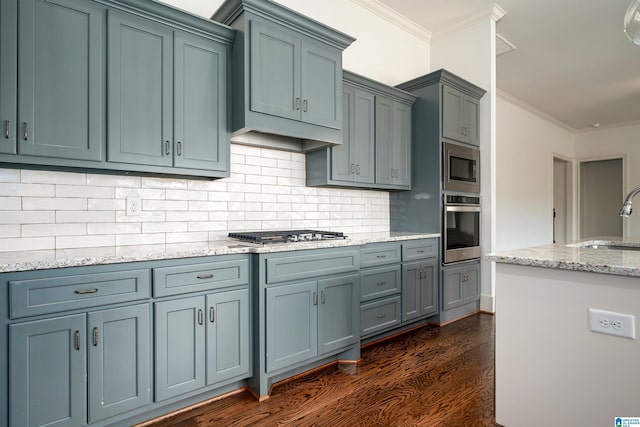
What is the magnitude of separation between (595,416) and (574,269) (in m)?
0.59

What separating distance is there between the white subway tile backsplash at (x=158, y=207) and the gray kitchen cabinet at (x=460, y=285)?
1.10 m

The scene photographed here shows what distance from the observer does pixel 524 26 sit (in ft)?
13.3

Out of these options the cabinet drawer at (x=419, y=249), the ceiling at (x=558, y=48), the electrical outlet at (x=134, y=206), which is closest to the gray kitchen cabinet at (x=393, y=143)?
the cabinet drawer at (x=419, y=249)

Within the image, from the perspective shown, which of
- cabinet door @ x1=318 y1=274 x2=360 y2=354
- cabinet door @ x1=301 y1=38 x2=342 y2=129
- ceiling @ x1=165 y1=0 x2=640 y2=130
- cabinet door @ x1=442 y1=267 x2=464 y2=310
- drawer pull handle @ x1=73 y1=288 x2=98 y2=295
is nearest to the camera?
drawer pull handle @ x1=73 y1=288 x2=98 y2=295

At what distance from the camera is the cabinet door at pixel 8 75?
5.42 feet

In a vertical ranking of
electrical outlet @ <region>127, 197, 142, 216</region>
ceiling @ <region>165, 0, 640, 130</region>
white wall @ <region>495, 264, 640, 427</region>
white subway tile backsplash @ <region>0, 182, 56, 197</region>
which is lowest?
white wall @ <region>495, 264, 640, 427</region>

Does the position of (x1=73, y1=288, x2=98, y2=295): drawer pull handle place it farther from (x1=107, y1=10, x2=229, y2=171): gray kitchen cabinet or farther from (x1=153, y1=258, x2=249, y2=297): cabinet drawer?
(x1=107, y1=10, x2=229, y2=171): gray kitchen cabinet

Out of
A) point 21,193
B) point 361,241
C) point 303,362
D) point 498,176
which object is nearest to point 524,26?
point 498,176

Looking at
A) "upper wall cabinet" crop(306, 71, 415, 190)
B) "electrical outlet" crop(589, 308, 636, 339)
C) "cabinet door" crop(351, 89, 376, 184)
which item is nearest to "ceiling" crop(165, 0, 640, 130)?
"upper wall cabinet" crop(306, 71, 415, 190)

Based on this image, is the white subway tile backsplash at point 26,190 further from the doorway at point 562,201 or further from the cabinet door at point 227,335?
the doorway at point 562,201

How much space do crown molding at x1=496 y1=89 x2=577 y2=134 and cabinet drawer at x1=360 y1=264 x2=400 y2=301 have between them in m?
4.40

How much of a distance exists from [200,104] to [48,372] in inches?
63.6

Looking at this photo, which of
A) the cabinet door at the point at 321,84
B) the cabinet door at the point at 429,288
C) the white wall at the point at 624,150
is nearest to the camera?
the cabinet door at the point at 321,84

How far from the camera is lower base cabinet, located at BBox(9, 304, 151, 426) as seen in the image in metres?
1.50
